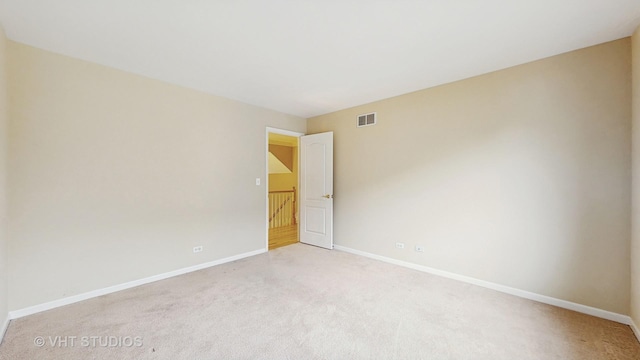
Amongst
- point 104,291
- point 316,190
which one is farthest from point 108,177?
point 316,190

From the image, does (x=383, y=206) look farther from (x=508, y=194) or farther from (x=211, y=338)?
(x=211, y=338)

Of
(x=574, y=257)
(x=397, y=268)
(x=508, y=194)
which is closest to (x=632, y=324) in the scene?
(x=574, y=257)

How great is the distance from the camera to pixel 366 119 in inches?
163

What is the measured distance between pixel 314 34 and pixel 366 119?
2155 mm

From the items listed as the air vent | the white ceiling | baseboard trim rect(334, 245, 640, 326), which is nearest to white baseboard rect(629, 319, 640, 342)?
baseboard trim rect(334, 245, 640, 326)

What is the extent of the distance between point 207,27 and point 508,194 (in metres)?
3.47

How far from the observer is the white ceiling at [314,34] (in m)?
1.83

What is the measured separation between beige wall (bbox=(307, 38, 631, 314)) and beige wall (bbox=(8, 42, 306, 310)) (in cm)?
254

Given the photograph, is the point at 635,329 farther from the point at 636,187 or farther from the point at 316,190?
the point at 316,190

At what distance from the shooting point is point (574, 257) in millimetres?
2453

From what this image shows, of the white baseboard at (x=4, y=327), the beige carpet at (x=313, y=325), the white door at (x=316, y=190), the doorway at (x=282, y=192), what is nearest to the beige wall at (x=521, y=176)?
the beige carpet at (x=313, y=325)

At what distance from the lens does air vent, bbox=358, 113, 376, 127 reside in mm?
4047

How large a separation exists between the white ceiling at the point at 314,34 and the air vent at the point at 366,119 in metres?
0.95
